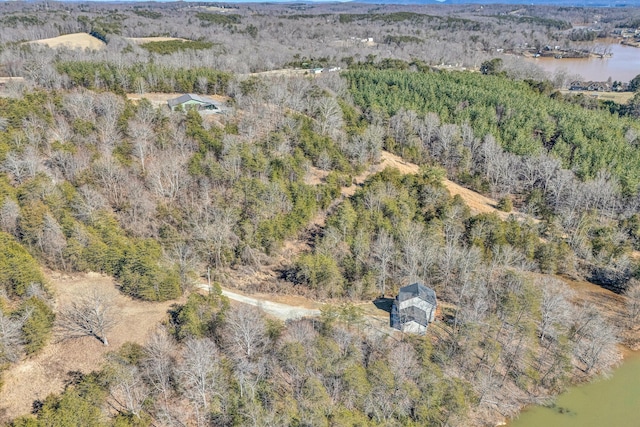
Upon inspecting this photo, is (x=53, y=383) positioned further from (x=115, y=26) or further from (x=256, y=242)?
(x=115, y=26)

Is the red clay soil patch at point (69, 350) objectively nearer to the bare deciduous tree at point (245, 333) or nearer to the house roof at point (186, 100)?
the bare deciduous tree at point (245, 333)

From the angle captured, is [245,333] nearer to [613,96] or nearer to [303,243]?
[303,243]

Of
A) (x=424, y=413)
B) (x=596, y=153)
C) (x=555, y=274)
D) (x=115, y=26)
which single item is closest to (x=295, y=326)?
(x=424, y=413)

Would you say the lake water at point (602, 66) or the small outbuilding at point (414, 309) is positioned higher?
the lake water at point (602, 66)

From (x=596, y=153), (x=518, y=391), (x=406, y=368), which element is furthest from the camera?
(x=596, y=153)

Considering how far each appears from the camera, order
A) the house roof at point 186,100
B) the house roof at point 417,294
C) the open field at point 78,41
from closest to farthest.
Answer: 1. the house roof at point 417,294
2. the house roof at point 186,100
3. the open field at point 78,41

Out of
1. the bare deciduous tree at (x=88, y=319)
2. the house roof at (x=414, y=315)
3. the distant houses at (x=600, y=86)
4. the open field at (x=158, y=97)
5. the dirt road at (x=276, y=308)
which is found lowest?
the dirt road at (x=276, y=308)

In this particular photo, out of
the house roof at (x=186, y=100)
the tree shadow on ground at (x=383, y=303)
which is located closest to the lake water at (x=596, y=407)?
the tree shadow on ground at (x=383, y=303)
